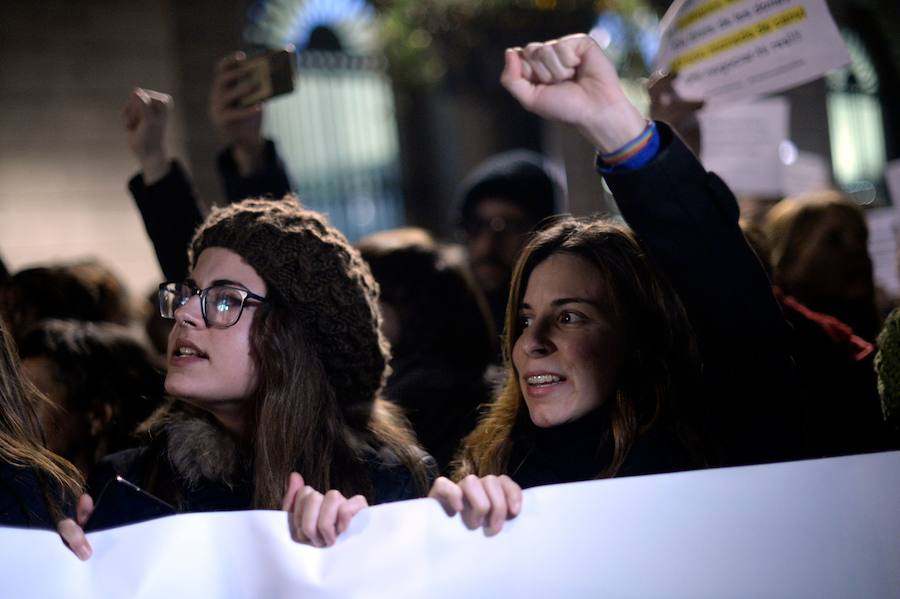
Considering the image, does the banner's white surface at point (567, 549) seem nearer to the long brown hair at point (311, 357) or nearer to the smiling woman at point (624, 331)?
the smiling woman at point (624, 331)

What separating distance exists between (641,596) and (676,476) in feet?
0.58

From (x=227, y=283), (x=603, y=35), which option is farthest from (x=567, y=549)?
(x=603, y=35)

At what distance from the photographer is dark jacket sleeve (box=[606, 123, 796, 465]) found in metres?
1.58

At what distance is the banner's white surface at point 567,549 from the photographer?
56.2 inches

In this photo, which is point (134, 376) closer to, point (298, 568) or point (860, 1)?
point (298, 568)

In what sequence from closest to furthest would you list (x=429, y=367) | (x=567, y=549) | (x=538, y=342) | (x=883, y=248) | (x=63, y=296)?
1. (x=567, y=549)
2. (x=538, y=342)
3. (x=429, y=367)
4. (x=63, y=296)
5. (x=883, y=248)

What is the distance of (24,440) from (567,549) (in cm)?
94

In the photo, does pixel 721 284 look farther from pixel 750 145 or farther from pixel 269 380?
pixel 750 145

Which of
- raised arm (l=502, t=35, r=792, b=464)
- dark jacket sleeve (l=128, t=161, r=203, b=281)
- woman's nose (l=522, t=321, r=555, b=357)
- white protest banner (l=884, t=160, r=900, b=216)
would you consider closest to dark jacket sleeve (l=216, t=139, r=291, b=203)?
dark jacket sleeve (l=128, t=161, r=203, b=281)

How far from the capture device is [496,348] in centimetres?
335

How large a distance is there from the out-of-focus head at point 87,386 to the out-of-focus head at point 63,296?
24 cm

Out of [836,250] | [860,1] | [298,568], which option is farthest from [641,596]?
[860,1]

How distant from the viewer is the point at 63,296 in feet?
10.5

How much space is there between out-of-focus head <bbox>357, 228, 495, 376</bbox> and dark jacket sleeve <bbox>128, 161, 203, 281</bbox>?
0.66 m
